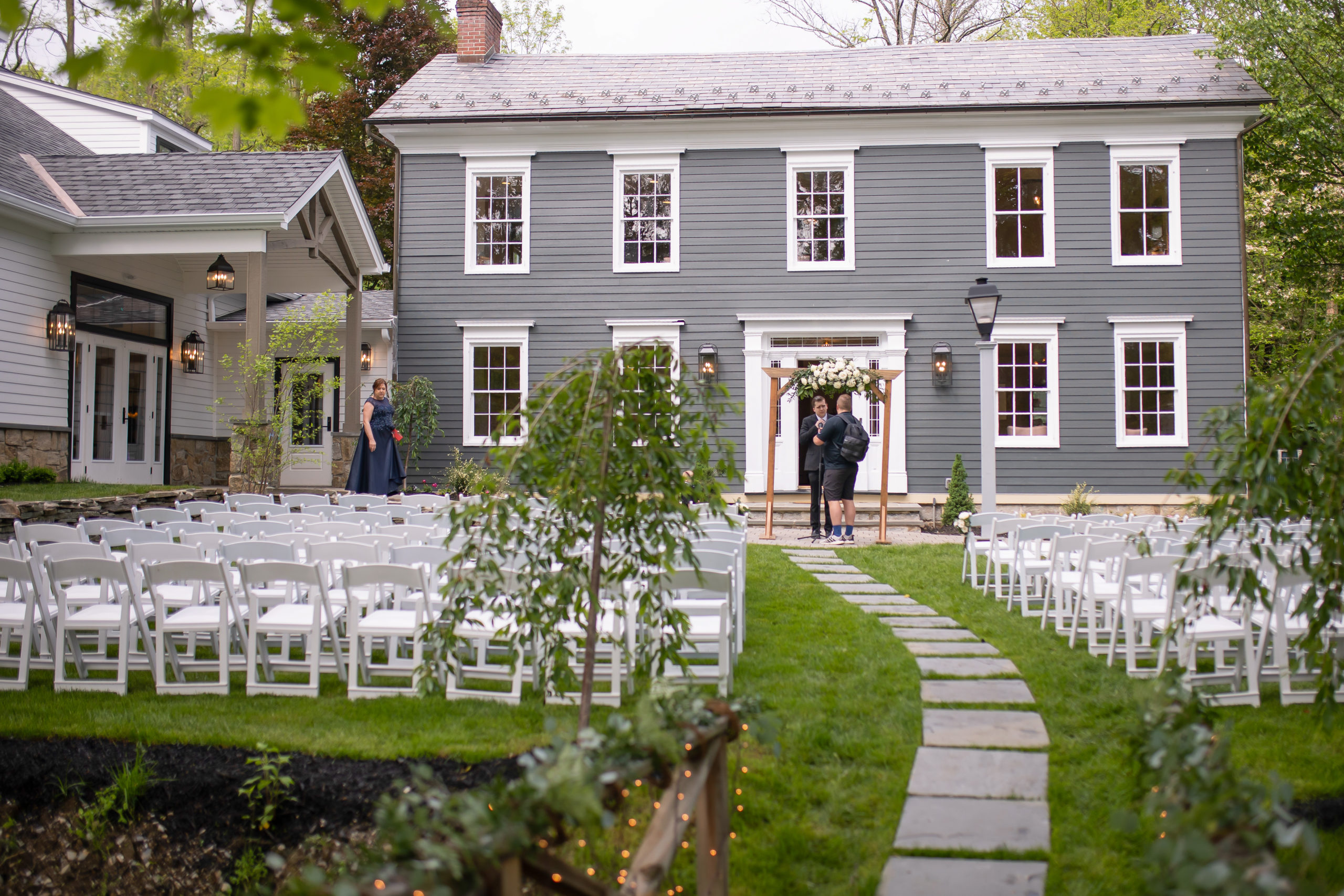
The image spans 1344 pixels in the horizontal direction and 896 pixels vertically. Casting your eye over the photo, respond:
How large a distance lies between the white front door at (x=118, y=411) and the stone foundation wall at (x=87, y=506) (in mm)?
2531

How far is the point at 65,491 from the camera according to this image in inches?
416

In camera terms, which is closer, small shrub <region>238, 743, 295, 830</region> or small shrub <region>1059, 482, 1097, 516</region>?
small shrub <region>238, 743, 295, 830</region>

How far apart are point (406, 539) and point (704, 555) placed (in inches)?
91.0

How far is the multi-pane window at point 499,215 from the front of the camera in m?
15.7

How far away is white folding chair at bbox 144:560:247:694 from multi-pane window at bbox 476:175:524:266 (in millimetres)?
10949

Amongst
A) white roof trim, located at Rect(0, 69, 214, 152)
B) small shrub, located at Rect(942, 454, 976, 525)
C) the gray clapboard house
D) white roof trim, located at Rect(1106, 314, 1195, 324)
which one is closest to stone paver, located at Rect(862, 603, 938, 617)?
small shrub, located at Rect(942, 454, 976, 525)

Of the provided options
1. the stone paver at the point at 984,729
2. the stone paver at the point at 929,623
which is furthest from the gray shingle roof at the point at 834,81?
the stone paver at the point at 984,729

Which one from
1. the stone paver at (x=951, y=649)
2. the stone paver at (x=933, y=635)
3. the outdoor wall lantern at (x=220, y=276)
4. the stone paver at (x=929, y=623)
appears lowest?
the stone paver at (x=951, y=649)

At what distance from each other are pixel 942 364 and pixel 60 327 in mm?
12308

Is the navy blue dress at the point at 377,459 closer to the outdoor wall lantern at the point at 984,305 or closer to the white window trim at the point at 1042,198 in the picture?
the outdoor wall lantern at the point at 984,305

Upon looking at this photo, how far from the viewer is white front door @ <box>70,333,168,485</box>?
13180mm

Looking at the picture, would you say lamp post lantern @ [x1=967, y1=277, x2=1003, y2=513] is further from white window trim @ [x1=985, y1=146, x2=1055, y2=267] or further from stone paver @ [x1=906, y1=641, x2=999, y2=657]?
white window trim @ [x1=985, y1=146, x2=1055, y2=267]

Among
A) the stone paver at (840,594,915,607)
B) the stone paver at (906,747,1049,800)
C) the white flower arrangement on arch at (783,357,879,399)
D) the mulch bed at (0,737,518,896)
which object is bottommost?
the mulch bed at (0,737,518,896)

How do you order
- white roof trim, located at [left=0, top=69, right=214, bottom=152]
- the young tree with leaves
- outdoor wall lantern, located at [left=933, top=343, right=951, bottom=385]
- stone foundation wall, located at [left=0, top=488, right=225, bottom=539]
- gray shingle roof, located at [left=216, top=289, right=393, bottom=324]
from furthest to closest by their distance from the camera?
white roof trim, located at [left=0, top=69, right=214, bottom=152]
gray shingle roof, located at [left=216, top=289, right=393, bottom=324]
outdoor wall lantern, located at [left=933, top=343, right=951, bottom=385]
stone foundation wall, located at [left=0, top=488, right=225, bottom=539]
the young tree with leaves
